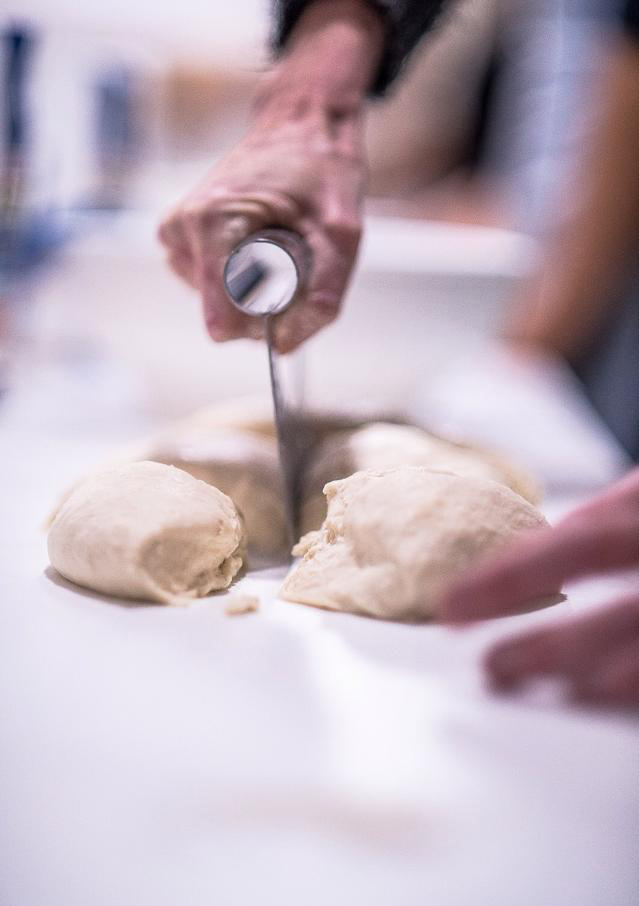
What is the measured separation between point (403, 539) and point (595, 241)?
6.49ft

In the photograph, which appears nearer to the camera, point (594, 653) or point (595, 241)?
point (594, 653)

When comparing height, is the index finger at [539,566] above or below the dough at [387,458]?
above

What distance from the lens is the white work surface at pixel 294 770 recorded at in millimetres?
312

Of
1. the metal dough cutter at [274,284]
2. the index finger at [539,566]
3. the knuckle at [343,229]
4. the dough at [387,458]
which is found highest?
the knuckle at [343,229]

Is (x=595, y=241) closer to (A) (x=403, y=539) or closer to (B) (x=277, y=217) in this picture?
(B) (x=277, y=217)

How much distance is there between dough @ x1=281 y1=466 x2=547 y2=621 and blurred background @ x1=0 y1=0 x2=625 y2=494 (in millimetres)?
276

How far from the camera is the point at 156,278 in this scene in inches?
46.4

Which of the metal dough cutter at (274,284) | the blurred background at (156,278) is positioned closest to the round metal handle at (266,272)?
the metal dough cutter at (274,284)

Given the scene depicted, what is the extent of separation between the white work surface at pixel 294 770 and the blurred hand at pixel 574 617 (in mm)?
14

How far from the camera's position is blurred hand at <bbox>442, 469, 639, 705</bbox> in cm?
36

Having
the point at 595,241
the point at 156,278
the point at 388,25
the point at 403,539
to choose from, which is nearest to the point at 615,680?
the point at 403,539

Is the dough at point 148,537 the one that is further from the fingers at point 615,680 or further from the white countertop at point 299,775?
the fingers at point 615,680

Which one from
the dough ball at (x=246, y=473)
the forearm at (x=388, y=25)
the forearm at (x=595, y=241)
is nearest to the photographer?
the dough ball at (x=246, y=473)

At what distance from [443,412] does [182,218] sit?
895mm
